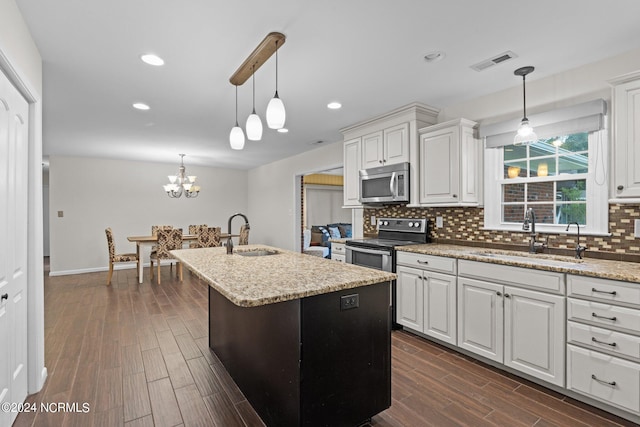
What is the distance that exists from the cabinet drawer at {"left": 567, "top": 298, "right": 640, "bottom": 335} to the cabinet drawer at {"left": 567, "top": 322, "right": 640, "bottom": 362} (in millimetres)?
35

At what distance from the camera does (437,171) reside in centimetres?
316

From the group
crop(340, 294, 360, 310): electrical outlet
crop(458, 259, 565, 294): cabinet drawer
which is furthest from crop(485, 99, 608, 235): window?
crop(340, 294, 360, 310): electrical outlet

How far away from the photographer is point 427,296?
113 inches

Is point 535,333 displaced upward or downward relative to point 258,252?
downward

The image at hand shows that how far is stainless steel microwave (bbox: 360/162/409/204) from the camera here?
3.39 meters

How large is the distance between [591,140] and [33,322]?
13.6 ft

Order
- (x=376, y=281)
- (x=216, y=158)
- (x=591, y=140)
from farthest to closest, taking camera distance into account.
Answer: (x=216, y=158) < (x=591, y=140) < (x=376, y=281)

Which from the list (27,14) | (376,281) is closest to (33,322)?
(27,14)

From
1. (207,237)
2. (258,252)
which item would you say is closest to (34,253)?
(258,252)

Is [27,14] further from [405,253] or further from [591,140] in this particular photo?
[591,140]

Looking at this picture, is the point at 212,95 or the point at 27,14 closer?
the point at 27,14

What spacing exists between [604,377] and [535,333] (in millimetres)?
388

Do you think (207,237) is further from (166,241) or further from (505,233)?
(505,233)

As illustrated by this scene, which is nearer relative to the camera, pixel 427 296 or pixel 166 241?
pixel 427 296
